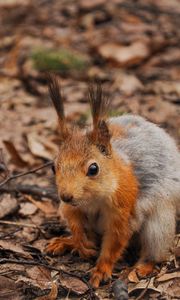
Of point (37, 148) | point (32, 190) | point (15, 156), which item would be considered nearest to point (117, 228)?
point (32, 190)

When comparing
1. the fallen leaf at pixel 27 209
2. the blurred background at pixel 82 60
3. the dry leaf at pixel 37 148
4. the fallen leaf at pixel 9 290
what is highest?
the fallen leaf at pixel 9 290

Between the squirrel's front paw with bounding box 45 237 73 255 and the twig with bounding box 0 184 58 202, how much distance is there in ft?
2.45

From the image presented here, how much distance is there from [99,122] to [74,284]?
1.23 m

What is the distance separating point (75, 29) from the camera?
10.5 meters

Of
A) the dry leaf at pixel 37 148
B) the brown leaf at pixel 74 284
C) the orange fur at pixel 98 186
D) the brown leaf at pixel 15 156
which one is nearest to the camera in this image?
the orange fur at pixel 98 186

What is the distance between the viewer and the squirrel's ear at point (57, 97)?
4.24m

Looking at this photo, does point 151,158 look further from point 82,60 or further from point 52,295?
point 82,60

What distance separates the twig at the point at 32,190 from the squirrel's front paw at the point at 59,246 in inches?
29.4

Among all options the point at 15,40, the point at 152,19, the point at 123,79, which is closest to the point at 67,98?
the point at 123,79

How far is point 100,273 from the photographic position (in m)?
4.63

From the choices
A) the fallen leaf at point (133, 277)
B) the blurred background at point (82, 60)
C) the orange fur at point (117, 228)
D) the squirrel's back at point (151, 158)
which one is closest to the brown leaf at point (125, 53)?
Result: the blurred background at point (82, 60)

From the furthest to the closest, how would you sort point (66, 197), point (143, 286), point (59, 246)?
point (59, 246) → point (143, 286) → point (66, 197)

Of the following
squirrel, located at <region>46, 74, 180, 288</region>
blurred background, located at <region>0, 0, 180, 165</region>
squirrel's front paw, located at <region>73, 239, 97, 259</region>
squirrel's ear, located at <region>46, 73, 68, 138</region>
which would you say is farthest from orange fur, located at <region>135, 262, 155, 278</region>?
blurred background, located at <region>0, 0, 180, 165</region>

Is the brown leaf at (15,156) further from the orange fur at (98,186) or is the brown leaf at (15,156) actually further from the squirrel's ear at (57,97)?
the squirrel's ear at (57,97)
